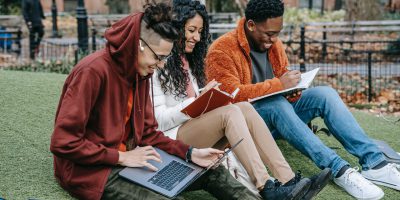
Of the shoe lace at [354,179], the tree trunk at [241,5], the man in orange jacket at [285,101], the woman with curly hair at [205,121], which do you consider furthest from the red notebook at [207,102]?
the tree trunk at [241,5]

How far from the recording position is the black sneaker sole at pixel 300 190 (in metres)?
4.10

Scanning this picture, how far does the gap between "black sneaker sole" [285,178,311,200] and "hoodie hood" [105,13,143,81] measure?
47.9 inches

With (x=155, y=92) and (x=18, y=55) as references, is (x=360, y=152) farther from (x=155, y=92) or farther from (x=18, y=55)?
(x=18, y=55)

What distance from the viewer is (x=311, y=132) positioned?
4891 millimetres

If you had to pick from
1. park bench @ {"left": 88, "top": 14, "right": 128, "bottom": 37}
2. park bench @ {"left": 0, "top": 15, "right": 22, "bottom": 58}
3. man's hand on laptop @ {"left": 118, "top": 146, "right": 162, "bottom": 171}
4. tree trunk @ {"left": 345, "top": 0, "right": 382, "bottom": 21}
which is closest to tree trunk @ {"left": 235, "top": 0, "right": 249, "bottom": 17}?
park bench @ {"left": 88, "top": 14, "right": 128, "bottom": 37}

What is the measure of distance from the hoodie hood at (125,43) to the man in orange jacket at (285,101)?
4.81 feet

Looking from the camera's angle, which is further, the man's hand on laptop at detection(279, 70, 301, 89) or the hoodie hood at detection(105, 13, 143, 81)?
the man's hand on laptop at detection(279, 70, 301, 89)

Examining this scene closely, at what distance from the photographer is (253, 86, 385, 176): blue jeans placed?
4.84m

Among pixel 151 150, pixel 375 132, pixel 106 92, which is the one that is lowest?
pixel 375 132

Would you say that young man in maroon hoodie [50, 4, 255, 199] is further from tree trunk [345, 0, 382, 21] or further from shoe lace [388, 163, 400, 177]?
tree trunk [345, 0, 382, 21]

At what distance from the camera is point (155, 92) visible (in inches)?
181

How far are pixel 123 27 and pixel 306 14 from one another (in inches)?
751

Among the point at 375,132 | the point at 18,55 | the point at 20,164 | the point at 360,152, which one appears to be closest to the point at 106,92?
the point at 20,164

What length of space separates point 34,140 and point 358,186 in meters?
2.48
